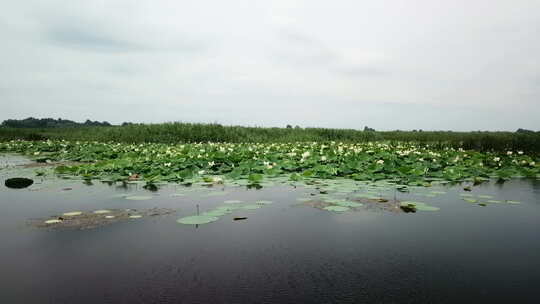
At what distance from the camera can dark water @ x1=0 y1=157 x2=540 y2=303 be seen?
2.20 m

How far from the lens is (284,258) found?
2.77 metres

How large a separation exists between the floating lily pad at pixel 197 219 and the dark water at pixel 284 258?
0.33ft

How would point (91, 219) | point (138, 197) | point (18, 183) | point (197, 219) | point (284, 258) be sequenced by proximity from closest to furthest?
point (284, 258) → point (197, 219) → point (91, 219) → point (138, 197) → point (18, 183)

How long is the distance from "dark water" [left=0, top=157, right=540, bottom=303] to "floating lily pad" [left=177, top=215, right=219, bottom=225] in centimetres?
10

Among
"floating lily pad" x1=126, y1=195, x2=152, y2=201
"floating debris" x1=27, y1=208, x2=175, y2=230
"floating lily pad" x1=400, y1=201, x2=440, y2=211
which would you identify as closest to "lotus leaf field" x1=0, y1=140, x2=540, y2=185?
"floating lily pad" x1=126, y1=195, x2=152, y2=201

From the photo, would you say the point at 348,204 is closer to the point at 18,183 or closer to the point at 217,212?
the point at 217,212

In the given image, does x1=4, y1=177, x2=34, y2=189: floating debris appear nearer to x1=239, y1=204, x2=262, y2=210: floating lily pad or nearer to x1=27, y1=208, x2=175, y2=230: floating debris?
x1=27, y1=208, x2=175, y2=230: floating debris

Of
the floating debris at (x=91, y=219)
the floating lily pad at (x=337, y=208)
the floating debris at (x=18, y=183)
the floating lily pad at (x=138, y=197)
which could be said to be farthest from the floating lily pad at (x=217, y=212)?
the floating debris at (x=18, y=183)

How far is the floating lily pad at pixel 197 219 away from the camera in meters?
3.71

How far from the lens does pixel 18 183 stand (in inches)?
263

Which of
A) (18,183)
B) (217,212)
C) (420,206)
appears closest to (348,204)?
(420,206)

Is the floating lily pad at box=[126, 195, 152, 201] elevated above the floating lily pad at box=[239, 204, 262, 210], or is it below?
below

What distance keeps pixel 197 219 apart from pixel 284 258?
133cm

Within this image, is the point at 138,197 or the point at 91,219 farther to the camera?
the point at 138,197
